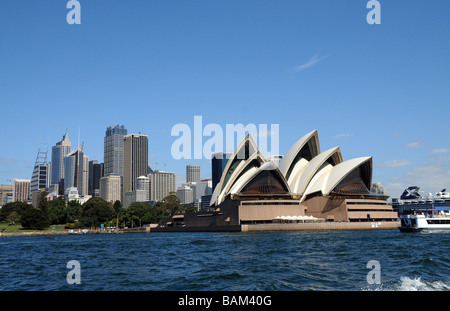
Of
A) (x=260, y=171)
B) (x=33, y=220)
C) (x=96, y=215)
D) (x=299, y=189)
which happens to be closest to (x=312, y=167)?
(x=299, y=189)

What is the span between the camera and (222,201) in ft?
317

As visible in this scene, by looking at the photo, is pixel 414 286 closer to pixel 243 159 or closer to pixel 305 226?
pixel 305 226

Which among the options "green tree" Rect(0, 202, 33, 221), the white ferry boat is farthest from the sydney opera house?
"green tree" Rect(0, 202, 33, 221)

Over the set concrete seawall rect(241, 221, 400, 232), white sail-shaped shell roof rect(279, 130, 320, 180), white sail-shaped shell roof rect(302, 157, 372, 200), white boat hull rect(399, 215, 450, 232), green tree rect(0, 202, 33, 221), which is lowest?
concrete seawall rect(241, 221, 400, 232)

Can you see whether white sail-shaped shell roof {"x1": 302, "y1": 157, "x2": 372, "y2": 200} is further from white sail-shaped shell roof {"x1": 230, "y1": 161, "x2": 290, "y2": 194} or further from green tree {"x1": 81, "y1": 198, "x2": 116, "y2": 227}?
green tree {"x1": 81, "y1": 198, "x2": 116, "y2": 227}

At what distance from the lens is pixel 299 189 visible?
294ft

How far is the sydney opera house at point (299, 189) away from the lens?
275 feet

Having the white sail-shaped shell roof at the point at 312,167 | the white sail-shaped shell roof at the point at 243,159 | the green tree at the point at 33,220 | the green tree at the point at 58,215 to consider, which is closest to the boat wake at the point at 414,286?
the white sail-shaped shell roof at the point at 312,167

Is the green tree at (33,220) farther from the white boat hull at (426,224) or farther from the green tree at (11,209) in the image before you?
the white boat hull at (426,224)

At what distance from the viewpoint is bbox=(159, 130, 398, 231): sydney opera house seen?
3305 inches
